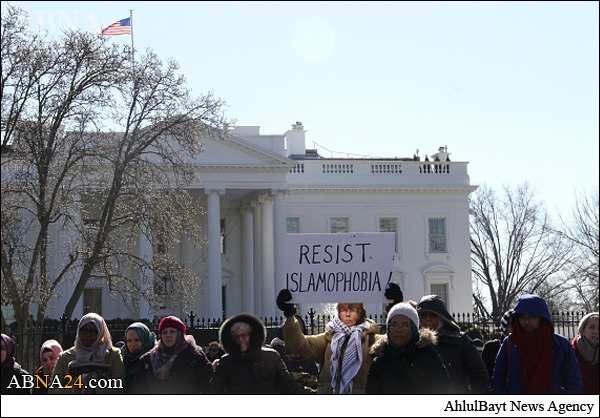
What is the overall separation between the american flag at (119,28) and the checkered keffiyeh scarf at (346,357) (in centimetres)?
2239

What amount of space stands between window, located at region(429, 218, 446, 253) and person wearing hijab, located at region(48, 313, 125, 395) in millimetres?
45084

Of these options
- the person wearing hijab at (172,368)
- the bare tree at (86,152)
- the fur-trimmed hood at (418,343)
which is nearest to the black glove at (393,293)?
the fur-trimmed hood at (418,343)

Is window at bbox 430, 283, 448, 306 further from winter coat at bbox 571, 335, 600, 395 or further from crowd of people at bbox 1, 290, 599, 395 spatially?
winter coat at bbox 571, 335, 600, 395

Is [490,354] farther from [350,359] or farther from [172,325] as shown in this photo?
[172,325]

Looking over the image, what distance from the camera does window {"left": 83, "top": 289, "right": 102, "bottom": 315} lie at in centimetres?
4716

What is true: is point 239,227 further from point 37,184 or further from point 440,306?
point 440,306

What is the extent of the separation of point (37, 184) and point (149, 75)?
4.13 m

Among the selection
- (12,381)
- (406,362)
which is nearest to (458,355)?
(406,362)

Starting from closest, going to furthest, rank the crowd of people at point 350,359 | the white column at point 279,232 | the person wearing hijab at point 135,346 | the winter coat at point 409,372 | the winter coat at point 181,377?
the winter coat at point 409,372 < the crowd of people at point 350,359 < the winter coat at point 181,377 < the person wearing hijab at point 135,346 < the white column at point 279,232

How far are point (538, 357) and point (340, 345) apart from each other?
1.53 m

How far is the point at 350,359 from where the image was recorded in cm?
770

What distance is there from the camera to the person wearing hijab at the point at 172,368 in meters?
7.82

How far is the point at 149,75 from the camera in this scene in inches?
1038

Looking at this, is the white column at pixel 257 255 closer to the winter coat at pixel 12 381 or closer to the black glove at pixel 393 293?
the black glove at pixel 393 293
